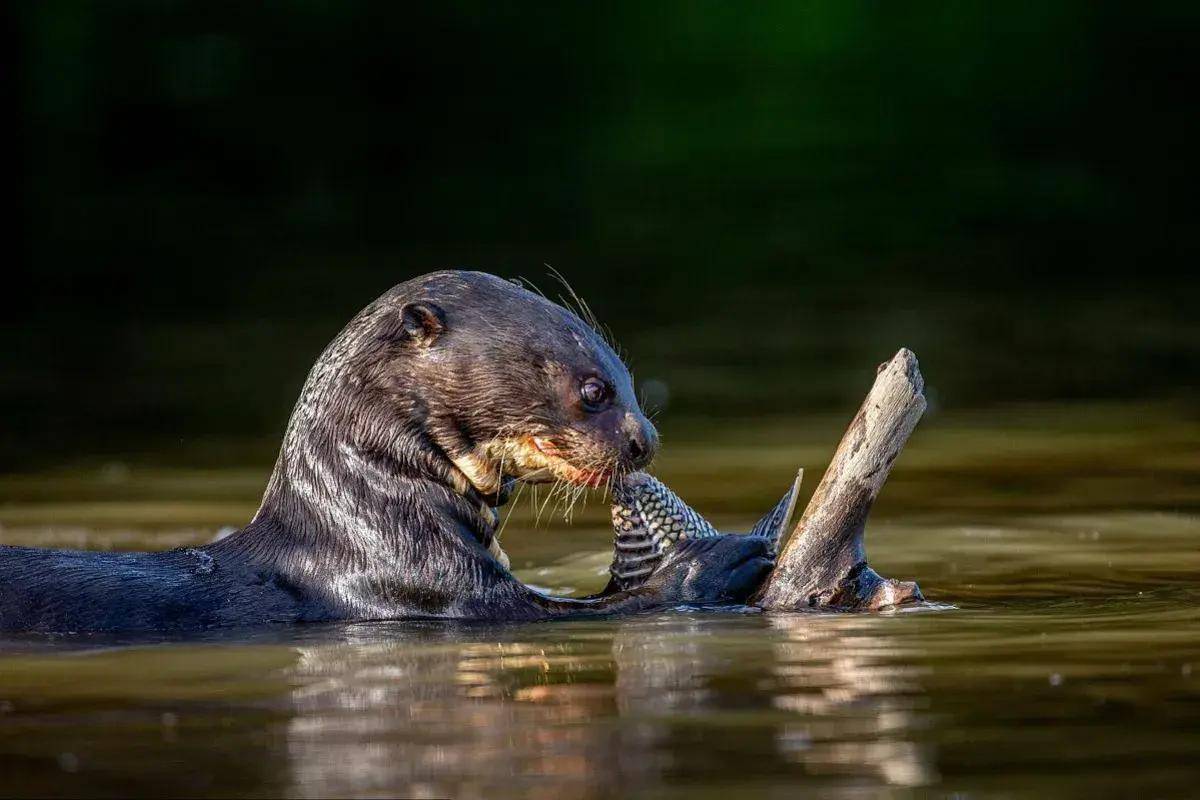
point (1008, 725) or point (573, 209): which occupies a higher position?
point (573, 209)

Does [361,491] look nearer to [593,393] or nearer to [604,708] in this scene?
[593,393]

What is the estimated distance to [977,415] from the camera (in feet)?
38.5

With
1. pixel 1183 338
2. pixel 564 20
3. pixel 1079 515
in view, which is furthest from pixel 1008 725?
pixel 564 20

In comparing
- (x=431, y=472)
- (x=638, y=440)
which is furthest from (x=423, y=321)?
(x=638, y=440)

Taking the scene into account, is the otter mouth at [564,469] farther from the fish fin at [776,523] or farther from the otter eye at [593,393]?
the fish fin at [776,523]

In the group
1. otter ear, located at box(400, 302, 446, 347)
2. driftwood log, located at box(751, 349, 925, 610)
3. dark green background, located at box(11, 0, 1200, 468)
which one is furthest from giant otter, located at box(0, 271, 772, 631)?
dark green background, located at box(11, 0, 1200, 468)

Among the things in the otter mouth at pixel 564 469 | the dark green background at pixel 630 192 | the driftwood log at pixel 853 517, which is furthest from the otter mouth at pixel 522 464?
the dark green background at pixel 630 192

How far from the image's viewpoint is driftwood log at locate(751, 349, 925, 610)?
6.26 meters

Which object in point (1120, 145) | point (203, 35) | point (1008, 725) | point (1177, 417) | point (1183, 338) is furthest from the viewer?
point (203, 35)

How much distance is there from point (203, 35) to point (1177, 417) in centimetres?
1700

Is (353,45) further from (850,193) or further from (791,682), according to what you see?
(791,682)

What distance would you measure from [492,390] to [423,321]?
0.26 m

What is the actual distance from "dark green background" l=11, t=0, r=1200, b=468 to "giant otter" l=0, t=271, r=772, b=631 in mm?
4460

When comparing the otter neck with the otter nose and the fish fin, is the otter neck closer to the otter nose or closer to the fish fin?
the otter nose
